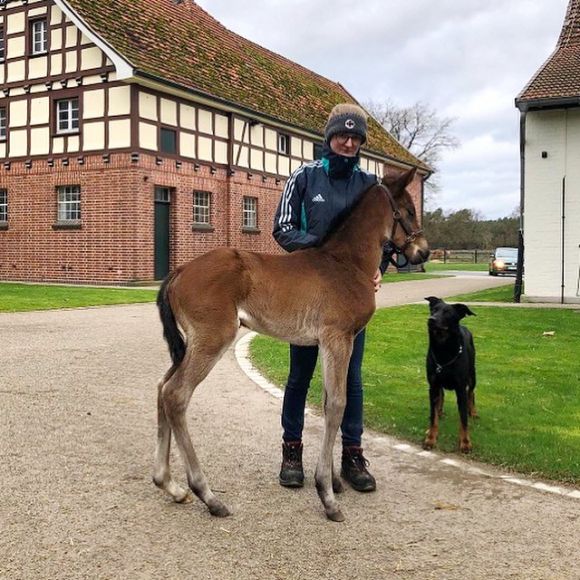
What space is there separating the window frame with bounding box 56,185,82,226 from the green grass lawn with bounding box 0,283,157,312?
11.7 ft

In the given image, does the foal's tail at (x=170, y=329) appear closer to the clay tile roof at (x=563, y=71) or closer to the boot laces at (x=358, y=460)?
the boot laces at (x=358, y=460)

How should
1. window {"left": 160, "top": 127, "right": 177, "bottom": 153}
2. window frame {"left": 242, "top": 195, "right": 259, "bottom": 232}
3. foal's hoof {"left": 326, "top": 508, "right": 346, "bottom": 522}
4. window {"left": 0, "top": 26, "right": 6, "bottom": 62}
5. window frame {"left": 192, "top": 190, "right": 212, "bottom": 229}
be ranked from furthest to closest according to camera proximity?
window frame {"left": 242, "top": 195, "right": 259, "bottom": 232}, window frame {"left": 192, "top": 190, "right": 212, "bottom": 229}, window {"left": 0, "top": 26, "right": 6, "bottom": 62}, window {"left": 160, "top": 127, "right": 177, "bottom": 153}, foal's hoof {"left": 326, "top": 508, "right": 346, "bottom": 522}

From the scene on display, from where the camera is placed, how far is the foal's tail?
381cm

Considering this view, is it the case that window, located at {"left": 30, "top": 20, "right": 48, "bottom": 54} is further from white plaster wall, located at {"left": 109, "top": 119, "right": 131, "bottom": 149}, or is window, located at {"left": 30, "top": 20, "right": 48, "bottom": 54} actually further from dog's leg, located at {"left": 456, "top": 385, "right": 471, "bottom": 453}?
dog's leg, located at {"left": 456, "top": 385, "right": 471, "bottom": 453}

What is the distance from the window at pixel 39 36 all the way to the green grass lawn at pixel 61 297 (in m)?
9.01

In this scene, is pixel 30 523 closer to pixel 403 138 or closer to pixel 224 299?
pixel 224 299

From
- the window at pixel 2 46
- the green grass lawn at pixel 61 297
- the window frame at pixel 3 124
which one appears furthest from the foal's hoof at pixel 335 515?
the window at pixel 2 46

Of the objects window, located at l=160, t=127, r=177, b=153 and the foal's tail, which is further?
window, located at l=160, t=127, r=177, b=153

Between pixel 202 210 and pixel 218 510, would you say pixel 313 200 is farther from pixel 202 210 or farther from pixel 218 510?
pixel 202 210

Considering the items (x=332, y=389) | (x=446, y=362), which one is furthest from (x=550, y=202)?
(x=332, y=389)

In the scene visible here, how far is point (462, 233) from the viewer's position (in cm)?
6912

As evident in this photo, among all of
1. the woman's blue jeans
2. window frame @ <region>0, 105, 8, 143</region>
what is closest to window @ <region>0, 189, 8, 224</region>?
window frame @ <region>0, 105, 8, 143</region>

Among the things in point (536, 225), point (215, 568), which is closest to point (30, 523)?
point (215, 568)

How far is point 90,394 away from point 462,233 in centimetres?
6575
